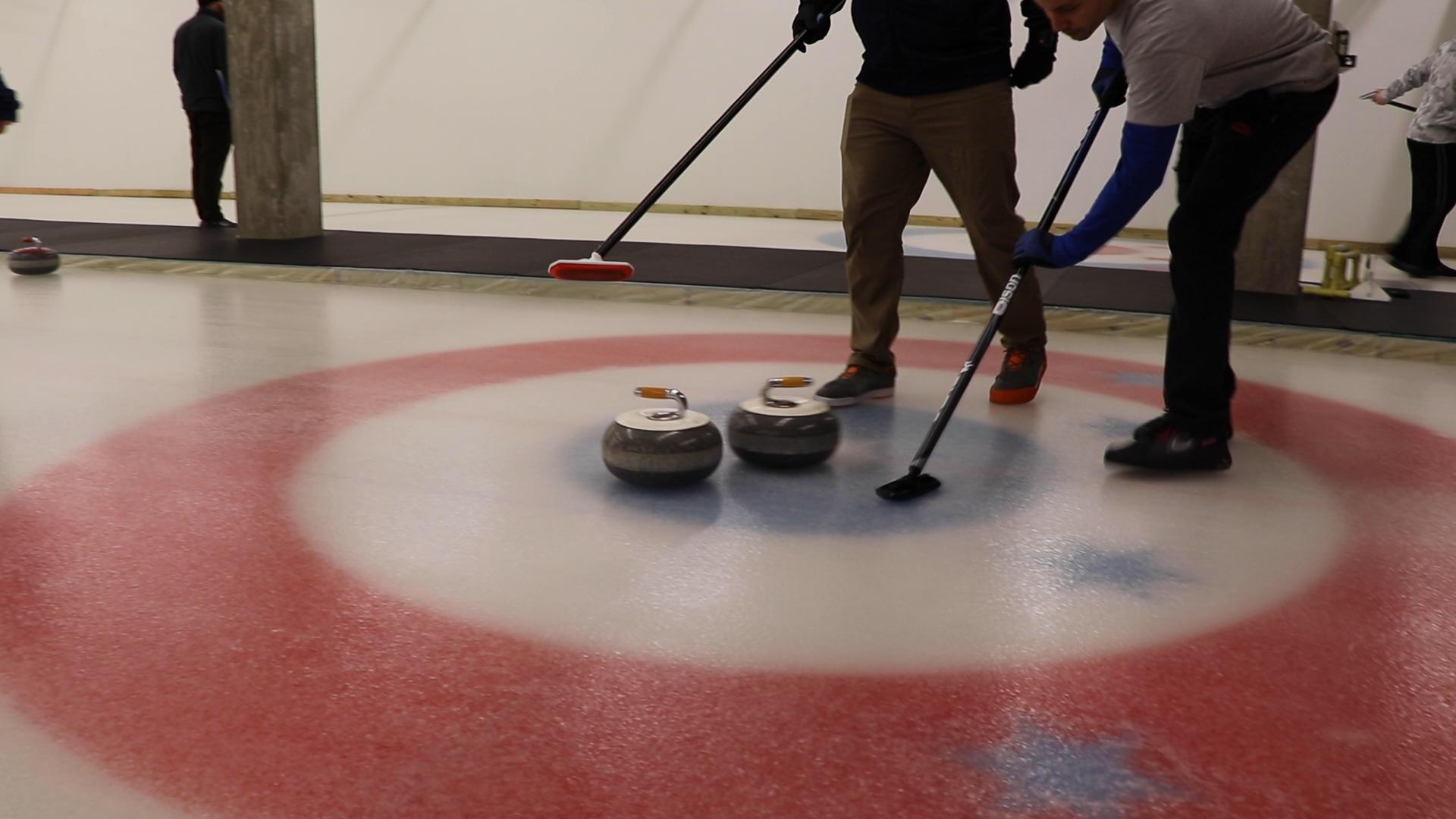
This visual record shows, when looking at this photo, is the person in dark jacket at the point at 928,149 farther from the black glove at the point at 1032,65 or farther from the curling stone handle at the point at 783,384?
the curling stone handle at the point at 783,384

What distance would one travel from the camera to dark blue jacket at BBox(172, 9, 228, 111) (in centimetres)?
752

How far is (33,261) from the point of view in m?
5.63

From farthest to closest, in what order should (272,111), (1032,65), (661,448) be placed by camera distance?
(272,111), (1032,65), (661,448)

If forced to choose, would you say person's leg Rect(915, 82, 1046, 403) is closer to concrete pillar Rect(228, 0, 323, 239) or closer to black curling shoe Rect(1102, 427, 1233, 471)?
black curling shoe Rect(1102, 427, 1233, 471)

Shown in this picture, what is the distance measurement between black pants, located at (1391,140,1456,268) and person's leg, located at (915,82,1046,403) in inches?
168

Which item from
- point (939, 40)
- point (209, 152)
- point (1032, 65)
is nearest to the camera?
point (939, 40)

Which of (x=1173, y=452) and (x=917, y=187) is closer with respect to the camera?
(x=1173, y=452)

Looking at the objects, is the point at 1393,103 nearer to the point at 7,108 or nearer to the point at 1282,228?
the point at 1282,228

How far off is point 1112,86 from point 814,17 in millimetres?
870

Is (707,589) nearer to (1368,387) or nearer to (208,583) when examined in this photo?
(208,583)

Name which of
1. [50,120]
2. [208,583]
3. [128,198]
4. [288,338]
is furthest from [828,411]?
[50,120]

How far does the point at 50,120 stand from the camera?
11.7 meters

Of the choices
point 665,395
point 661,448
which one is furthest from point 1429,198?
point 661,448

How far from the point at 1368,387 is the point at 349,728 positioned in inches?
130
